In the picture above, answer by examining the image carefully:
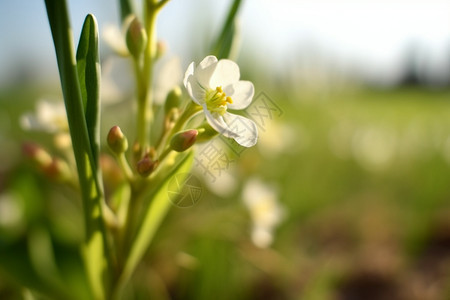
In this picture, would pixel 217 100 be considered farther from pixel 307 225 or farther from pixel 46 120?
pixel 307 225

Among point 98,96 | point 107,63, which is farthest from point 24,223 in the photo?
point 98,96

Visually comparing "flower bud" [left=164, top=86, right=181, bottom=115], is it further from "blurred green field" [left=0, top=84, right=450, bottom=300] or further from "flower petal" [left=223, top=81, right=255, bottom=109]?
"blurred green field" [left=0, top=84, right=450, bottom=300]

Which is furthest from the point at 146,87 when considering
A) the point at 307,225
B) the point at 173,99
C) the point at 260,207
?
the point at 307,225

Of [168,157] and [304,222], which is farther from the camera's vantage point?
[304,222]

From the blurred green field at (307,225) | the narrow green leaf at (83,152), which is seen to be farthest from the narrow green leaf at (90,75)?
the blurred green field at (307,225)

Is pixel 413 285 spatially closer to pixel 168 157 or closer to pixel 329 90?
pixel 168 157

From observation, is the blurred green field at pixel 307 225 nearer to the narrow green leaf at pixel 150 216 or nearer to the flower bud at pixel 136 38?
the narrow green leaf at pixel 150 216
